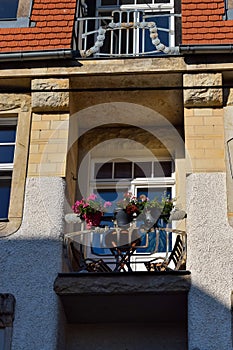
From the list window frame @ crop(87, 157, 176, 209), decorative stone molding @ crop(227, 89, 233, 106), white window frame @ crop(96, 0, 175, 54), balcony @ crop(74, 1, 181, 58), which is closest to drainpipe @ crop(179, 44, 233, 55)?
decorative stone molding @ crop(227, 89, 233, 106)

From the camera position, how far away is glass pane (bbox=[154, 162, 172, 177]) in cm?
1238

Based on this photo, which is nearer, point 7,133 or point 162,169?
point 7,133

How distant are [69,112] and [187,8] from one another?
2386mm

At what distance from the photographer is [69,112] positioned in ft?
38.0

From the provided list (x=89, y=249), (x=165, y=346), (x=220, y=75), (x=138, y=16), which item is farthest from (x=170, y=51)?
(x=165, y=346)

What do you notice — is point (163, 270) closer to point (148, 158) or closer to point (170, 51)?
point (148, 158)

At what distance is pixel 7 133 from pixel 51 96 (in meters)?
0.93

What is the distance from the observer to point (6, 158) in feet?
38.4

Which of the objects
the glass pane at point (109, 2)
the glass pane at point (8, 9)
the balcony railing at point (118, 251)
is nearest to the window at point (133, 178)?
the balcony railing at point (118, 251)

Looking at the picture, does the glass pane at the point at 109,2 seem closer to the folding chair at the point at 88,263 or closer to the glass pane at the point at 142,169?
the glass pane at the point at 142,169

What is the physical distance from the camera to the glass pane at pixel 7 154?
460 inches

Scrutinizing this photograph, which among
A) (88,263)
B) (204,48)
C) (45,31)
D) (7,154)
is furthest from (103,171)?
(204,48)

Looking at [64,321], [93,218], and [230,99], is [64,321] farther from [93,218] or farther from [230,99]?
[230,99]

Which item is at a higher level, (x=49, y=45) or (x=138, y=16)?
(x=138, y=16)
